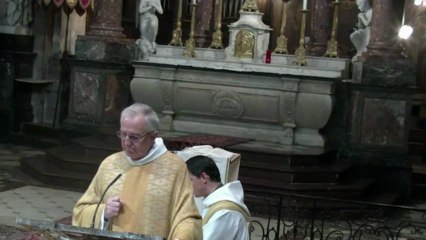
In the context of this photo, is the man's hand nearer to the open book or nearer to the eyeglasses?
the eyeglasses

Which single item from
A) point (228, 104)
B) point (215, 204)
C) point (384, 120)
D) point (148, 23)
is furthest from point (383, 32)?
point (215, 204)

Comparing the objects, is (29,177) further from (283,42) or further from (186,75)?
(283,42)

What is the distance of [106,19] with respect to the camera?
12.5m

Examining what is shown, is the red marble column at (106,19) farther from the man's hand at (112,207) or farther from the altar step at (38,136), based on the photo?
the man's hand at (112,207)

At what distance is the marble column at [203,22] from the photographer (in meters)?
13.5

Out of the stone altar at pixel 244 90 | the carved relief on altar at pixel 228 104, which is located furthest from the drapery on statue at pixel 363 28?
the carved relief on altar at pixel 228 104

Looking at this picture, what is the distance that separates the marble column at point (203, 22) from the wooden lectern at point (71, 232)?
1016cm

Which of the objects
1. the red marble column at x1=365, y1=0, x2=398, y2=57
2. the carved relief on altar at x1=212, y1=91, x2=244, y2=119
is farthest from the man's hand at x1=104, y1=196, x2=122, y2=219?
the red marble column at x1=365, y1=0, x2=398, y2=57

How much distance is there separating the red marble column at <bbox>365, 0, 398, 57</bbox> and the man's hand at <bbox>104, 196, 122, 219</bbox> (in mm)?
7978

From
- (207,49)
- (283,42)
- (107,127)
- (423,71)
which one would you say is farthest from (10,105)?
(423,71)

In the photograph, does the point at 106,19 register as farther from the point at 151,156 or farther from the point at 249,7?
the point at 151,156

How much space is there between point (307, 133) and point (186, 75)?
199 cm

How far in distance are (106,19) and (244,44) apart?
231cm

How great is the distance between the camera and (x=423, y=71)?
602 inches
